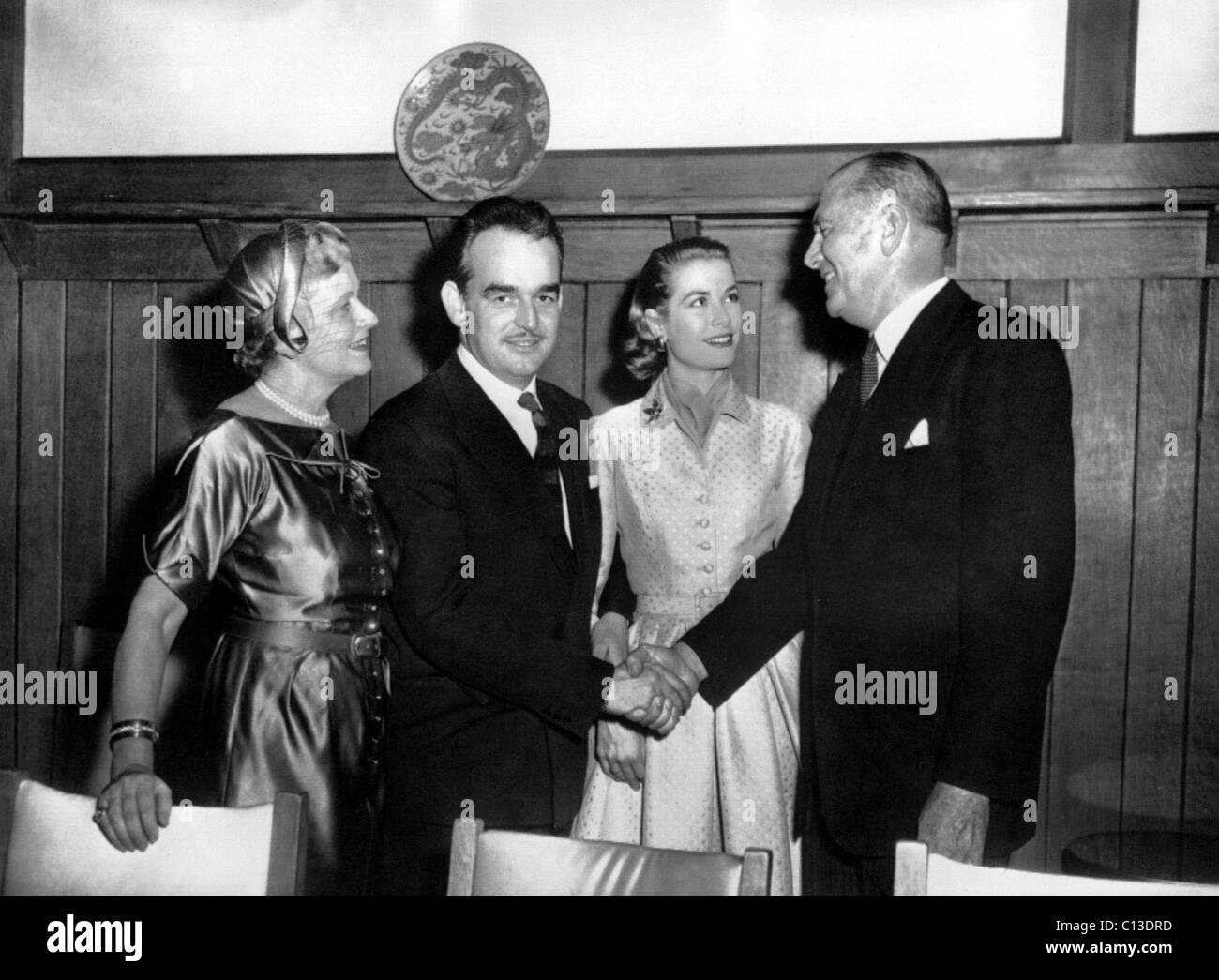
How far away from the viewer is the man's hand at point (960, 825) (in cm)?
180

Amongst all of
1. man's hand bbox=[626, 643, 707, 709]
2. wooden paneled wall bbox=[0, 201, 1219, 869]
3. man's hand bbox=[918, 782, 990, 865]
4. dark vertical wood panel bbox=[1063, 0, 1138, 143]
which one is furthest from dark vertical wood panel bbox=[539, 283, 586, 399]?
man's hand bbox=[918, 782, 990, 865]

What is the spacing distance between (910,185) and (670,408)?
0.78 meters

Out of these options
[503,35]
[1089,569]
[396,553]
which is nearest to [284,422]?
[396,553]

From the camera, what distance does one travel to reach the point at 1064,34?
2980 millimetres

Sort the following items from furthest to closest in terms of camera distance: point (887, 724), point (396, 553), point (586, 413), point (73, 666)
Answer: point (73, 666) → point (586, 413) → point (396, 553) → point (887, 724)

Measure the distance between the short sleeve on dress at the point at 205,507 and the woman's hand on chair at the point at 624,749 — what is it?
95 cm

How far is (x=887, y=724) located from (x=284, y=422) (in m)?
1.20

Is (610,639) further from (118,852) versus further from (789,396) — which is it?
(118,852)

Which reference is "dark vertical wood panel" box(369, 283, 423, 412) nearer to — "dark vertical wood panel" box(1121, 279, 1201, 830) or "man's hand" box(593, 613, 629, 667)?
"man's hand" box(593, 613, 629, 667)

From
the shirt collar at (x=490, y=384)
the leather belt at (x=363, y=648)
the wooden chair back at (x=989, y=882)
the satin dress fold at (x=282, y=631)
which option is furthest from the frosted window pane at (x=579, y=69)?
the wooden chair back at (x=989, y=882)

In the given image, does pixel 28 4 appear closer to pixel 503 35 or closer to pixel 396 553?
pixel 503 35

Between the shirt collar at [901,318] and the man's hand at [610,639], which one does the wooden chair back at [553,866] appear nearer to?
the man's hand at [610,639]

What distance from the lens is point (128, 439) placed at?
3.51m

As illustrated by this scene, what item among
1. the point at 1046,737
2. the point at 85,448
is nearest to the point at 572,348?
the point at 85,448
